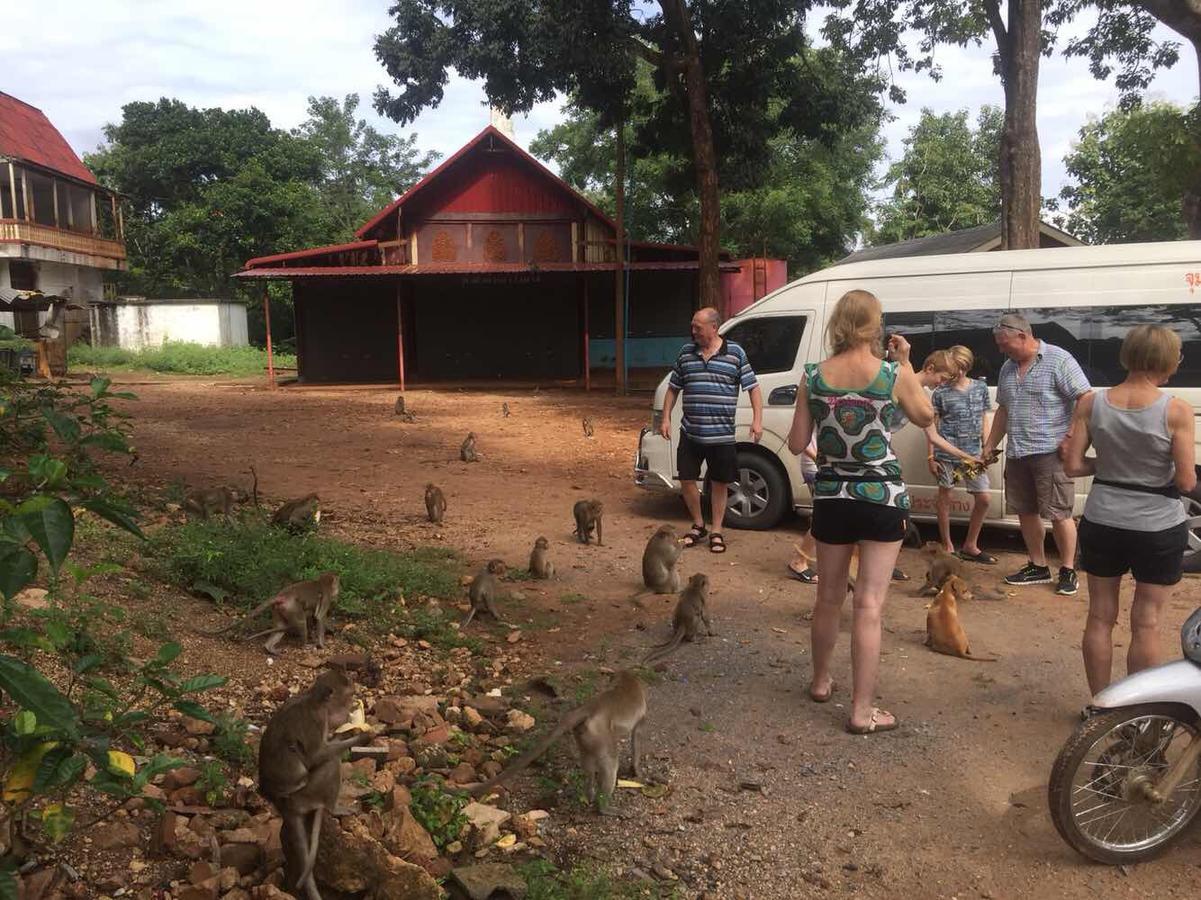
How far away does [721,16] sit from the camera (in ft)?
57.6

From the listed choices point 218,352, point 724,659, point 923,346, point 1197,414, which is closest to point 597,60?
point 923,346

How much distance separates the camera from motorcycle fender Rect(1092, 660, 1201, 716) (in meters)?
3.24

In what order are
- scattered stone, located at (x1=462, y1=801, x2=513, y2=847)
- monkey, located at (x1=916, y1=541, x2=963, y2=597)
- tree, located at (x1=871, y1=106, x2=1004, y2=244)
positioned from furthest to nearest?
tree, located at (x1=871, y1=106, x2=1004, y2=244) < monkey, located at (x1=916, y1=541, x2=963, y2=597) < scattered stone, located at (x1=462, y1=801, x2=513, y2=847)

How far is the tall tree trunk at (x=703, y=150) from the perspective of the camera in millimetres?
17391

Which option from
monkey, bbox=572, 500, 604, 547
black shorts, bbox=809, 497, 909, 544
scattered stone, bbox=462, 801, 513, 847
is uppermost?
black shorts, bbox=809, 497, 909, 544

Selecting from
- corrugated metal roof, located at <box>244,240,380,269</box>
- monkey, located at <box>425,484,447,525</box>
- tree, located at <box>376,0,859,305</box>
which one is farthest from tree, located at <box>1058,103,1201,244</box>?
monkey, located at <box>425,484,447,525</box>

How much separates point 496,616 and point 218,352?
29152 millimetres

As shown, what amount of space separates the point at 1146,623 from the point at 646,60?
16621 millimetres

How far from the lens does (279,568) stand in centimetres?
599

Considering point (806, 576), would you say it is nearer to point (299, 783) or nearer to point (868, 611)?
point (868, 611)

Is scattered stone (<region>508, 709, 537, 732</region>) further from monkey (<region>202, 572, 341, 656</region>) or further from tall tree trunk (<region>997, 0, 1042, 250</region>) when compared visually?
tall tree trunk (<region>997, 0, 1042, 250</region>)

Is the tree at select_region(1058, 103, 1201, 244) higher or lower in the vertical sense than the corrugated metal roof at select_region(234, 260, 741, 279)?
higher

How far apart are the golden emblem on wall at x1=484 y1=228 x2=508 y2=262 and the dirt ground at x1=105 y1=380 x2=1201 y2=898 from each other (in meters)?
15.3

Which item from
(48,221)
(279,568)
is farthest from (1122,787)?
(48,221)
